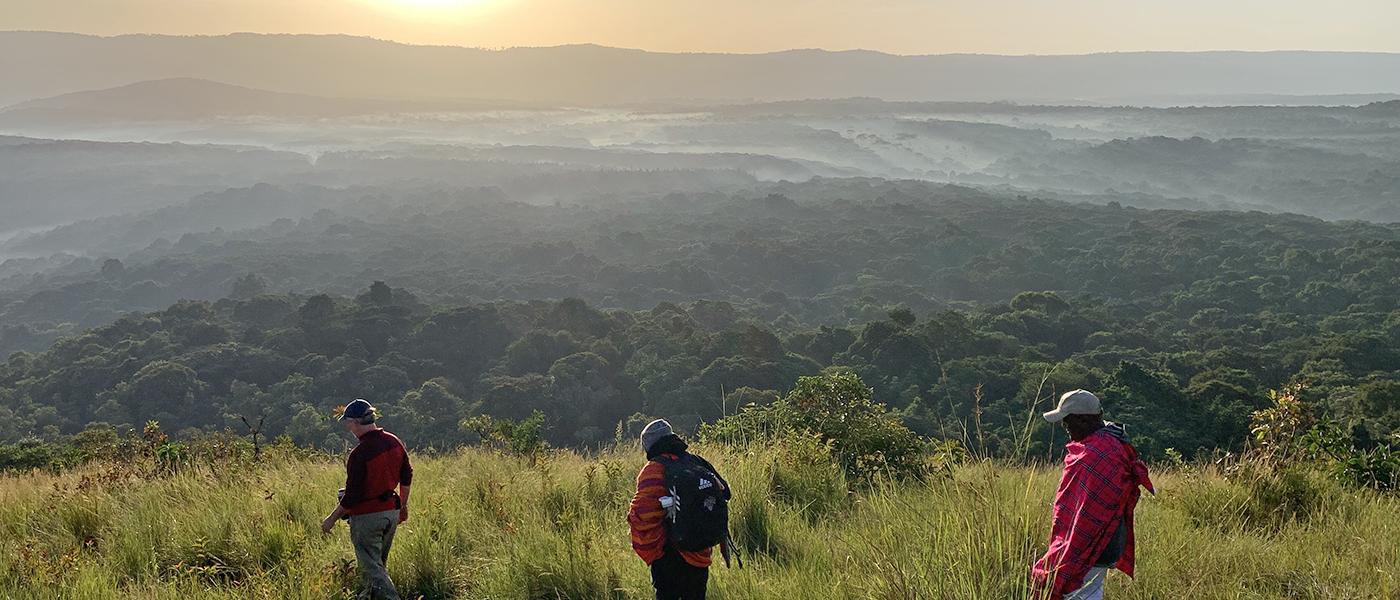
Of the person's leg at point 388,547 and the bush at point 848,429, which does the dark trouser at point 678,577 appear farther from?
the bush at point 848,429

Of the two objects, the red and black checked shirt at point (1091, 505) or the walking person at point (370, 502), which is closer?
the red and black checked shirt at point (1091, 505)

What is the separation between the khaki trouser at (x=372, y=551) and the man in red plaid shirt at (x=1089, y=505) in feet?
11.7

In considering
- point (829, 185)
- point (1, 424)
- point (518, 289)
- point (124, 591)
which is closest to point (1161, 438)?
point (124, 591)

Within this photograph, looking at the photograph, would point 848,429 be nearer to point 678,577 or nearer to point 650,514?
point 678,577

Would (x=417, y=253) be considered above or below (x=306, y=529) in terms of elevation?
below

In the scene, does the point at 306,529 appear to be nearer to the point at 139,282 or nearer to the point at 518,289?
the point at 518,289

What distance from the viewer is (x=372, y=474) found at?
508 centimetres

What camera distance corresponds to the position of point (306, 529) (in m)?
6.23

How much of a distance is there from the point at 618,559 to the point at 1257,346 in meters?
47.3

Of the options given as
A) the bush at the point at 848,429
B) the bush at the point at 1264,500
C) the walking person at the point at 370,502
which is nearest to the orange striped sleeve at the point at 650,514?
the walking person at the point at 370,502

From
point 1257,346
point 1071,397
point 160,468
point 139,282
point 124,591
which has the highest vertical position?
point 1071,397

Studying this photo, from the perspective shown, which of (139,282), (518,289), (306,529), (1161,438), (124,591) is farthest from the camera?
(139,282)

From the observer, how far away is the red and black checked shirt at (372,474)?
5.05 m

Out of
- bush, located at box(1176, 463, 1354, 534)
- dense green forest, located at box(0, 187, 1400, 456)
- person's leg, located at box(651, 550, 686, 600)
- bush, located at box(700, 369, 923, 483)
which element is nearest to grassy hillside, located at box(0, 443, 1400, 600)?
bush, located at box(1176, 463, 1354, 534)
